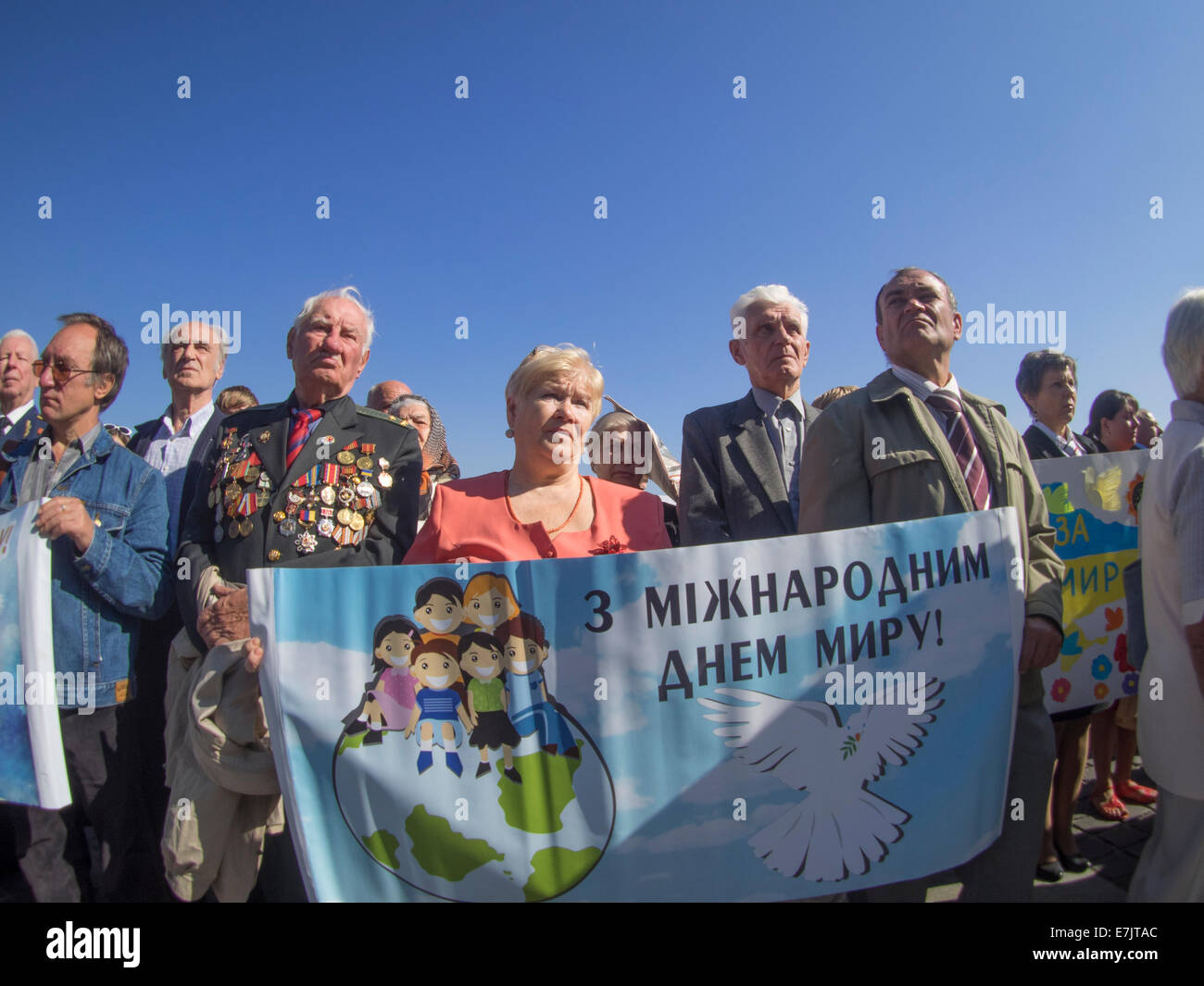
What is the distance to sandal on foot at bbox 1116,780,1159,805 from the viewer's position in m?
4.36

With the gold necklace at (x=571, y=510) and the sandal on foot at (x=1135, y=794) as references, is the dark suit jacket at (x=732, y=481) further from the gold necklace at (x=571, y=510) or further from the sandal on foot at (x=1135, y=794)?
the sandal on foot at (x=1135, y=794)

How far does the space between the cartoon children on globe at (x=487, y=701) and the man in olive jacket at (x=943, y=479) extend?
124 centimetres

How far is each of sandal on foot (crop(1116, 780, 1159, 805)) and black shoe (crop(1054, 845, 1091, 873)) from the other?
113 centimetres

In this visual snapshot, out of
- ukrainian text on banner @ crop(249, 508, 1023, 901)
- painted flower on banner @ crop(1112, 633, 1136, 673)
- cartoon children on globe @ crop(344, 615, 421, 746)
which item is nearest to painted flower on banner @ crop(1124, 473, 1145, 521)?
painted flower on banner @ crop(1112, 633, 1136, 673)

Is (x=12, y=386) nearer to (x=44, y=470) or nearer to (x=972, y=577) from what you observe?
(x=44, y=470)

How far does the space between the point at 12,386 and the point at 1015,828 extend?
557cm

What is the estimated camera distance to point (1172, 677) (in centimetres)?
246

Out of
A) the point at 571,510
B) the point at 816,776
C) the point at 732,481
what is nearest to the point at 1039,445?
the point at 732,481

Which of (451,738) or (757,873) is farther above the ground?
(451,738)

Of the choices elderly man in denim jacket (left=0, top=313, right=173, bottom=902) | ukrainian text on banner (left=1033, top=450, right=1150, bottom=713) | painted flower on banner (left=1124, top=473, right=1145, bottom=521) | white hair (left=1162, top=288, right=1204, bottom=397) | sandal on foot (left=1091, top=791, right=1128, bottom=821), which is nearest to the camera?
white hair (left=1162, top=288, right=1204, bottom=397)

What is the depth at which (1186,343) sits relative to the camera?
2.52 m

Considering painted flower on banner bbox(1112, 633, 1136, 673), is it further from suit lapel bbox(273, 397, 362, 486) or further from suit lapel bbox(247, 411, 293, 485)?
suit lapel bbox(247, 411, 293, 485)

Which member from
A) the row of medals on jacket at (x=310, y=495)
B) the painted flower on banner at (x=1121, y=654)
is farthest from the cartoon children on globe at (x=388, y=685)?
the painted flower on banner at (x=1121, y=654)
